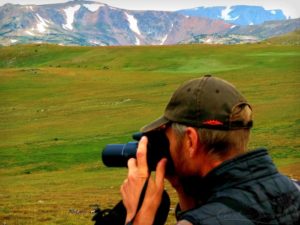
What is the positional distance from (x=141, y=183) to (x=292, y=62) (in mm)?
79844

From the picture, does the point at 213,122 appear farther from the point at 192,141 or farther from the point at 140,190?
the point at 140,190

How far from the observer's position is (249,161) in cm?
362

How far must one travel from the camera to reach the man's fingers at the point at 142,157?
149 inches

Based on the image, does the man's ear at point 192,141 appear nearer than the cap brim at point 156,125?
Yes

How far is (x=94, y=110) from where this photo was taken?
182ft

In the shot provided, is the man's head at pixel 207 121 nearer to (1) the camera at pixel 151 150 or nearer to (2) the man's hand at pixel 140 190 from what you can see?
(1) the camera at pixel 151 150

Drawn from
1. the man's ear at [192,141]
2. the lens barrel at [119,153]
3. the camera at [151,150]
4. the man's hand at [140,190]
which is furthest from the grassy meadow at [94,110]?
the man's ear at [192,141]

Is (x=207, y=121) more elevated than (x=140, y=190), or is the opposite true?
(x=207, y=121)

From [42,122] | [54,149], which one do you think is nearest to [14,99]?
[42,122]

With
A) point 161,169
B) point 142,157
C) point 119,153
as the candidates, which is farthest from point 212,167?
point 119,153

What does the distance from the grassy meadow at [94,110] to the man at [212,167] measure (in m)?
13.6

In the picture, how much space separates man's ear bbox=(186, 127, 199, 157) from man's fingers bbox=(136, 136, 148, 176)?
0.89 feet

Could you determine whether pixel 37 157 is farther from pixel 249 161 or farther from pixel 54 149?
pixel 249 161

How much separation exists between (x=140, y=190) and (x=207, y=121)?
0.57 meters
